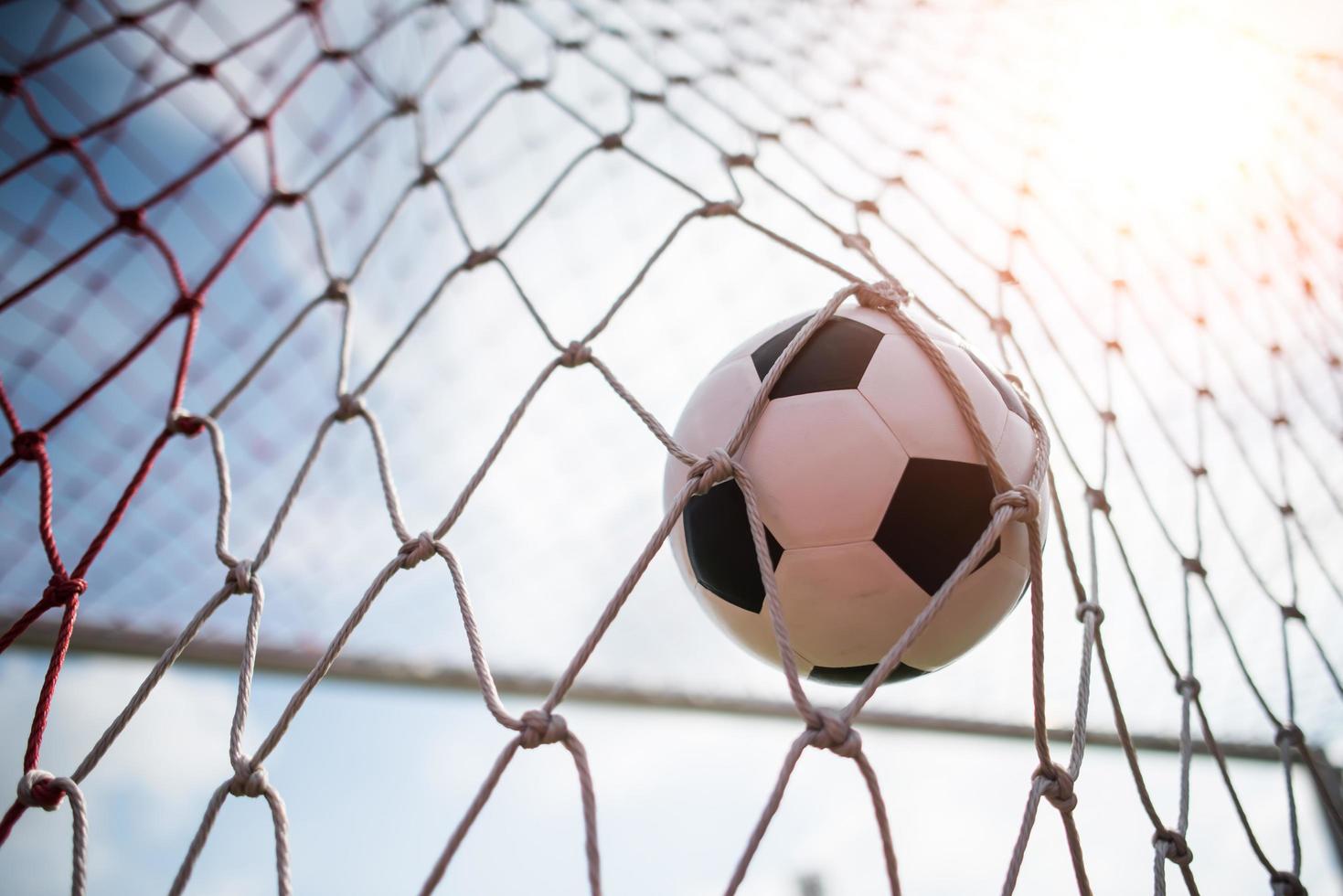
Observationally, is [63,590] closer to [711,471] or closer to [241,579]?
[241,579]

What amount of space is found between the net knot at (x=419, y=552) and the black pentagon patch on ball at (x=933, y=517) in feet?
1.66

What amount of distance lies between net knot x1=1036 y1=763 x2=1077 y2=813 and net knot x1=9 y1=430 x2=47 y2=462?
1.40 meters

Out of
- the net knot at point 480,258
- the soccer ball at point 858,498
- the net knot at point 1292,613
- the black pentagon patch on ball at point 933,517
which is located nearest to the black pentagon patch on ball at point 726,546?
the soccer ball at point 858,498

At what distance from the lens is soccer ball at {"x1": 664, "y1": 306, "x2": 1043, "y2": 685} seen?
2.82ft

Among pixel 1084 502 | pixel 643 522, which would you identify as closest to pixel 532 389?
pixel 1084 502

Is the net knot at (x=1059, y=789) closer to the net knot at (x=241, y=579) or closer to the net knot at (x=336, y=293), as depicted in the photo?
the net knot at (x=241, y=579)

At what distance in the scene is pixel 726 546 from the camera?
36.4 inches

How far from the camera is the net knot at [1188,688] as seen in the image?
1.24 m

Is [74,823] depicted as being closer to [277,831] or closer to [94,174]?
[277,831]

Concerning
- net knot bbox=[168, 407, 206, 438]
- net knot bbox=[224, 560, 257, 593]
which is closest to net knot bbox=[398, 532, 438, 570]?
net knot bbox=[224, 560, 257, 593]

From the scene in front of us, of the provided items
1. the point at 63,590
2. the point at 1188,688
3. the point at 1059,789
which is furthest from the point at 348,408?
the point at 1188,688

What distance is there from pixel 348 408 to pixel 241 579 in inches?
12.2

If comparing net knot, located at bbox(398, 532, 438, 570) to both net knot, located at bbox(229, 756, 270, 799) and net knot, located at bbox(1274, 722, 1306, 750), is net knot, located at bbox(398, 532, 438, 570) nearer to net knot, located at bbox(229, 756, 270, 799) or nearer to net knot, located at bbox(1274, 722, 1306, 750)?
net knot, located at bbox(229, 756, 270, 799)

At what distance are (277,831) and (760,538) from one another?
0.54 m
